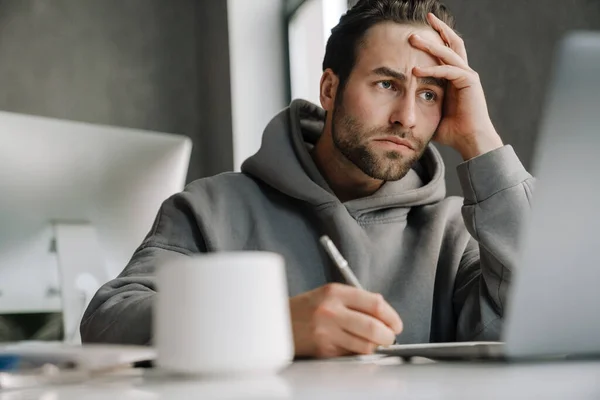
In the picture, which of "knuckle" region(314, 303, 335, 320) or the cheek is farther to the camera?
the cheek

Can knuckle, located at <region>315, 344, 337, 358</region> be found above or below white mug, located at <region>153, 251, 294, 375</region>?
below

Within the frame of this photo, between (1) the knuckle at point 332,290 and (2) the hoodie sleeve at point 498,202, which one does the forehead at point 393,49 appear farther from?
(1) the knuckle at point 332,290

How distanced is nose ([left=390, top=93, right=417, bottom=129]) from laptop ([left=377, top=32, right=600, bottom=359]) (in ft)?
3.24

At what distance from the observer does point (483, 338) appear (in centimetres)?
133

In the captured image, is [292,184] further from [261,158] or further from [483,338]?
[483,338]

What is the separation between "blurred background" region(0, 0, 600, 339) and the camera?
3104 millimetres

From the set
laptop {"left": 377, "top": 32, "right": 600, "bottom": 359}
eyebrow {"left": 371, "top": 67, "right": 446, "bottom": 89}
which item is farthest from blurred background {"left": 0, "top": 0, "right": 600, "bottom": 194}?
laptop {"left": 377, "top": 32, "right": 600, "bottom": 359}

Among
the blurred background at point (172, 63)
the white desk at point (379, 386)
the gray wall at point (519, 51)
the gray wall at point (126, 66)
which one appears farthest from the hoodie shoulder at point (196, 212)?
the gray wall at point (126, 66)

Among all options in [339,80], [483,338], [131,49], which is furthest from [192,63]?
[483,338]

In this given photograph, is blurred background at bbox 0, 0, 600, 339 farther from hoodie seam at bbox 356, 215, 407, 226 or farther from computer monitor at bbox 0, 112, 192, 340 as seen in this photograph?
computer monitor at bbox 0, 112, 192, 340

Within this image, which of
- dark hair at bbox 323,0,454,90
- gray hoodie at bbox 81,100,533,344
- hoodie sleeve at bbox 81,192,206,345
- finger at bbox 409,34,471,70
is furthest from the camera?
dark hair at bbox 323,0,454,90

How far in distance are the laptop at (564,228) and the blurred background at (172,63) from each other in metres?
2.42

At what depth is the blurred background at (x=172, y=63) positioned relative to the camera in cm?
310

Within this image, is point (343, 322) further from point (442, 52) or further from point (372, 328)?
point (442, 52)
